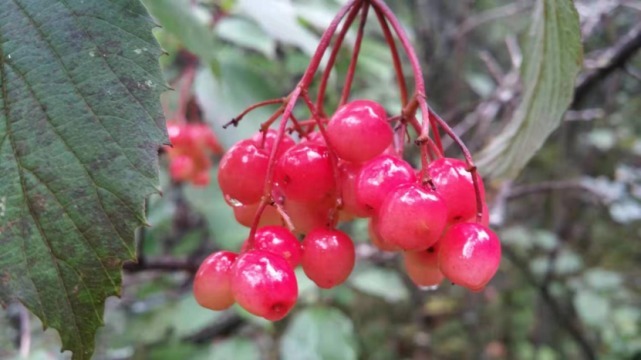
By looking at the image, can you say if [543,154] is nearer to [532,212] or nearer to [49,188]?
[532,212]

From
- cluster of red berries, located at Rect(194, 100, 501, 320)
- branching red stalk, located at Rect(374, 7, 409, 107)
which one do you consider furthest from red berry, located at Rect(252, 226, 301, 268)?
branching red stalk, located at Rect(374, 7, 409, 107)

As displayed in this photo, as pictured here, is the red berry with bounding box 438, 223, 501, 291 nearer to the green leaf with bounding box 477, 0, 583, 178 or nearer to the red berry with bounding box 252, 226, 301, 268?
the red berry with bounding box 252, 226, 301, 268

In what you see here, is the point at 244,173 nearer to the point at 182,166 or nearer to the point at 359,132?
the point at 359,132

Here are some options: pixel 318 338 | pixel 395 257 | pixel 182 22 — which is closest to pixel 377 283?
pixel 395 257

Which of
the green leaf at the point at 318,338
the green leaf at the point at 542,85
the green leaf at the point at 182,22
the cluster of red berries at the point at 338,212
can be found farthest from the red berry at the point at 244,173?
the green leaf at the point at 318,338

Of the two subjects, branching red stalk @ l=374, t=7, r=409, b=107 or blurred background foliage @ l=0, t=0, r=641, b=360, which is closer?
branching red stalk @ l=374, t=7, r=409, b=107

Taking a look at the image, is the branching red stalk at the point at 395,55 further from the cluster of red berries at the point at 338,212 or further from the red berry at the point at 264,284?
the red berry at the point at 264,284

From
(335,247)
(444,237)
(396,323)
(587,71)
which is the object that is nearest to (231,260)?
(335,247)
